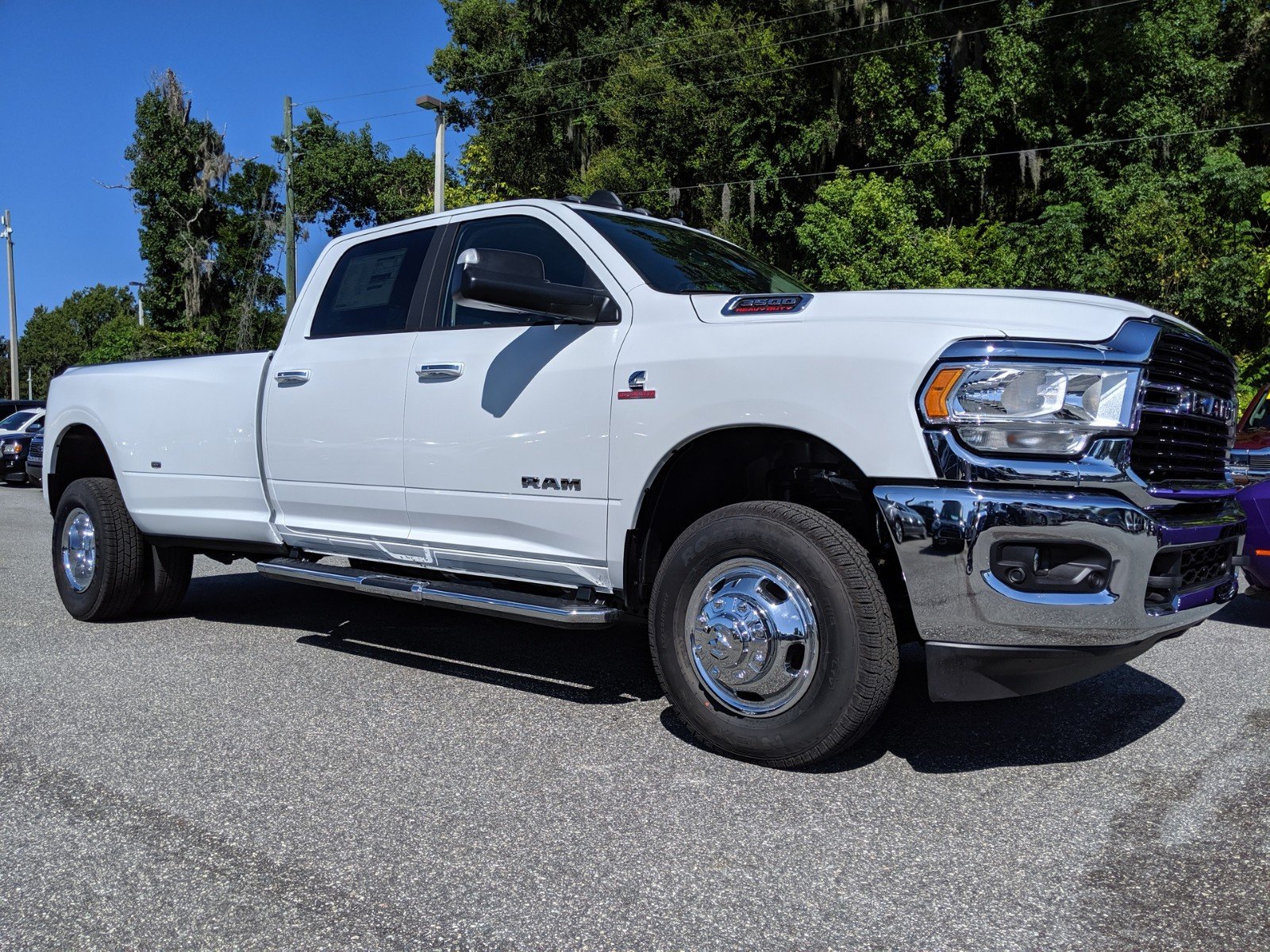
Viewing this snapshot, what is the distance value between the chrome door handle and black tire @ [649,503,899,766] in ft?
4.32

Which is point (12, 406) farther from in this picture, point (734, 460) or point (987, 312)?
point (987, 312)

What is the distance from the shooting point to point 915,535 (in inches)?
129

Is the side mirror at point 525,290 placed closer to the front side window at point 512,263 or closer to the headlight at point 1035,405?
the front side window at point 512,263

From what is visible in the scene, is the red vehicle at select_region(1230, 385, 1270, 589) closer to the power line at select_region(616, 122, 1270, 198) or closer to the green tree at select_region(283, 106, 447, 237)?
the power line at select_region(616, 122, 1270, 198)

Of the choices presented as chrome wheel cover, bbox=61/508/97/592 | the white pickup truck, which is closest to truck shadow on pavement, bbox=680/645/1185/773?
the white pickup truck

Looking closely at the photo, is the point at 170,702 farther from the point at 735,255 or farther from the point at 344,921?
the point at 735,255

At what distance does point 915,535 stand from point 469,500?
6.50 ft

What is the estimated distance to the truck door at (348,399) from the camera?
490 cm

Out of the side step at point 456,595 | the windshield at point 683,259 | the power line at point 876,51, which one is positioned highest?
the power line at point 876,51

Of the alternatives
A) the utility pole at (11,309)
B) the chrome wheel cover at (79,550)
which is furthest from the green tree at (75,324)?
the chrome wheel cover at (79,550)

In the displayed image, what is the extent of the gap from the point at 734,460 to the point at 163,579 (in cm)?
394

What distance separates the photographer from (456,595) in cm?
446

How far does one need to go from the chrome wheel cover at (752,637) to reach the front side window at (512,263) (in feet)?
4.08

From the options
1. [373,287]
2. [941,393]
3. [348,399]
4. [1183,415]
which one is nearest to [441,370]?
[348,399]
